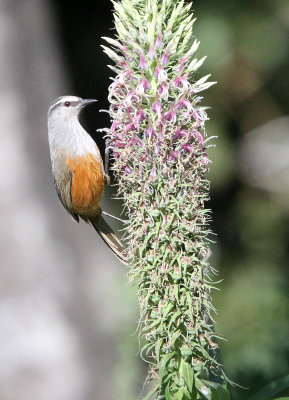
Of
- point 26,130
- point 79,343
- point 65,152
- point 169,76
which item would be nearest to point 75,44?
point 26,130

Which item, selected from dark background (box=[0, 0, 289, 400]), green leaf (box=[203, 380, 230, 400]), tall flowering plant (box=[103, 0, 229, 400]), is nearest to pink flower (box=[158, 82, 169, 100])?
tall flowering plant (box=[103, 0, 229, 400])

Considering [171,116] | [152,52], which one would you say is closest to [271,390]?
[171,116]

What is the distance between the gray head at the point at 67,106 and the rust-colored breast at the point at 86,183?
25 cm

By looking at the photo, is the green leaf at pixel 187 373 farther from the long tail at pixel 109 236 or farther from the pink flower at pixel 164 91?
the long tail at pixel 109 236

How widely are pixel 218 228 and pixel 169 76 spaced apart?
16.4 feet

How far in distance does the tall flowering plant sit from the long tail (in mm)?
1574

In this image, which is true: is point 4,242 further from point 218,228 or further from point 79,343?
point 218,228

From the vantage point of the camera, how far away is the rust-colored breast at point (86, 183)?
4.45 meters

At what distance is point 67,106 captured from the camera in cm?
449

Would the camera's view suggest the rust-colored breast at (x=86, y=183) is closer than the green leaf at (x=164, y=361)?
No

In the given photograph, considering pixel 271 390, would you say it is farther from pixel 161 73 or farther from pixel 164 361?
pixel 161 73

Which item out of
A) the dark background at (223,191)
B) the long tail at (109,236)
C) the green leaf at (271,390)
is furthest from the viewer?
the dark background at (223,191)

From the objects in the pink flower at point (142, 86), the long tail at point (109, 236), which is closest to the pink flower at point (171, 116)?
the pink flower at point (142, 86)

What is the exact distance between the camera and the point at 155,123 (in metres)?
2.77
